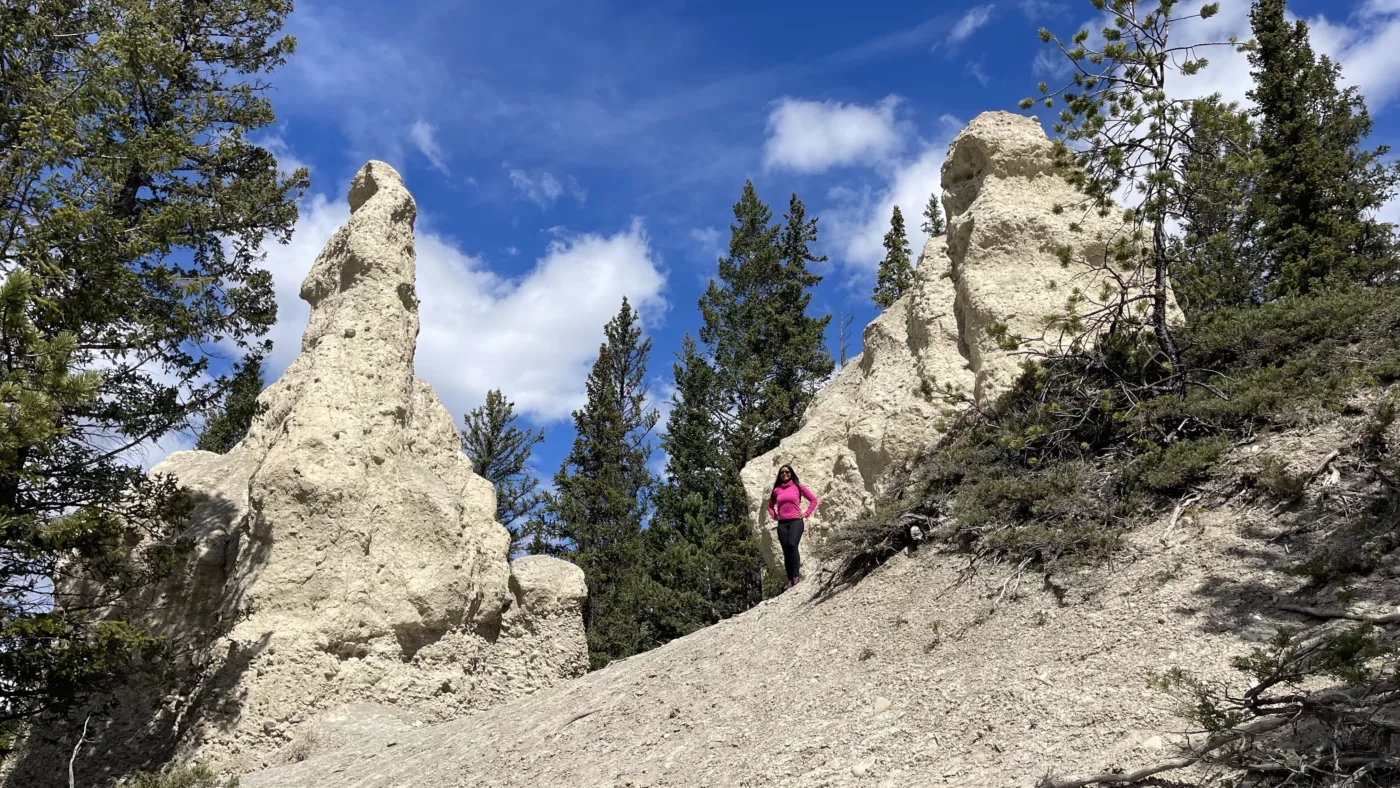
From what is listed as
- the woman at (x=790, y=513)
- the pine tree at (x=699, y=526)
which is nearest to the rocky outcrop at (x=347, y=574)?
the woman at (x=790, y=513)

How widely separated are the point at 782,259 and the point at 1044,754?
27.5m

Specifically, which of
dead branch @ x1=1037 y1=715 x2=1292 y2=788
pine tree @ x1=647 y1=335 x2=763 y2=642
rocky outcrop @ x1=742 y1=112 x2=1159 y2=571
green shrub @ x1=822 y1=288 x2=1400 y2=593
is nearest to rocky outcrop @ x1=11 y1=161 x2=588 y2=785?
rocky outcrop @ x1=742 y1=112 x2=1159 y2=571

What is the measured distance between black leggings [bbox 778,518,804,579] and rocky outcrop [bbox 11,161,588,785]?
132 inches

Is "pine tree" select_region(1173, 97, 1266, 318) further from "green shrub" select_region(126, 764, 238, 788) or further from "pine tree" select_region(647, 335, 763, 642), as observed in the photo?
"pine tree" select_region(647, 335, 763, 642)

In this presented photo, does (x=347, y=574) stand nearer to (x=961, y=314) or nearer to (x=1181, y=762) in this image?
(x=961, y=314)

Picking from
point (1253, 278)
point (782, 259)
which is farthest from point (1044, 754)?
point (782, 259)

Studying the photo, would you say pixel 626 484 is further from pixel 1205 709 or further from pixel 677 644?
pixel 1205 709

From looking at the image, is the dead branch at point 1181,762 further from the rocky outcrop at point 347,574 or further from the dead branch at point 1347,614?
the rocky outcrop at point 347,574

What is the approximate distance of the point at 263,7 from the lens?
16.0 meters

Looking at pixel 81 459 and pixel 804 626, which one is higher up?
pixel 81 459

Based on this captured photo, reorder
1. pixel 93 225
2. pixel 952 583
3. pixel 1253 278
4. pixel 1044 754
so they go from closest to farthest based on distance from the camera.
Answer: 1. pixel 1044 754
2. pixel 952 583
3. pixel 93 225
4. pixel 1253 278

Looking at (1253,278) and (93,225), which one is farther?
(1253,278)

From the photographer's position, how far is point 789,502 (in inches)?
454

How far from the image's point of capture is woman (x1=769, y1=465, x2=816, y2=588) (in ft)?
37.8
